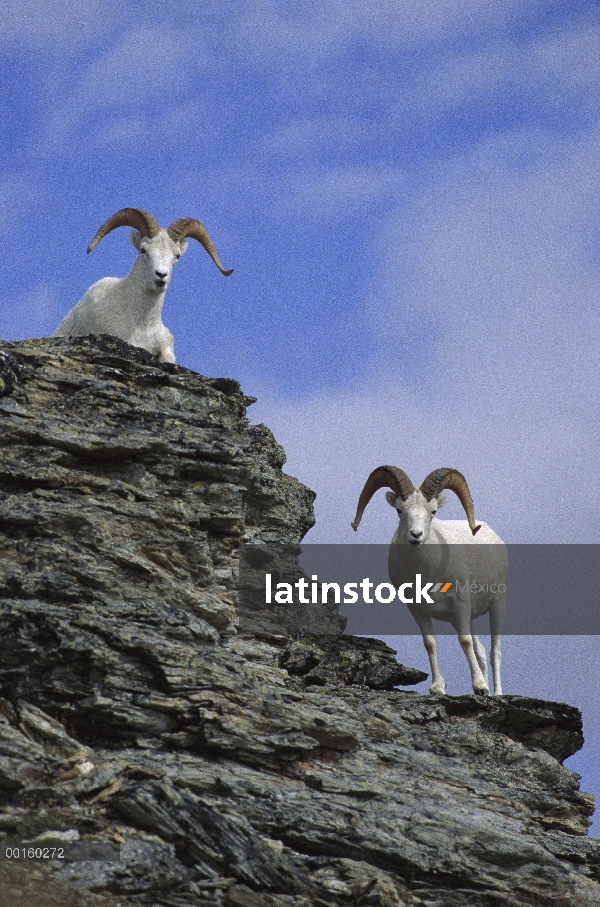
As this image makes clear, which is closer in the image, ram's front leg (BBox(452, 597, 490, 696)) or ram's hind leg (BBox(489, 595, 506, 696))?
ram's front leg (BBox(452, 597, 490, 696))

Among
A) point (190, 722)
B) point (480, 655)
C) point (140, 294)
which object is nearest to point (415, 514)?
point (480, 655)

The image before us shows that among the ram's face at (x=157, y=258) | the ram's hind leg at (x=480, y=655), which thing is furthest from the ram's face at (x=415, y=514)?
the ram's face at (x=157, y=258)

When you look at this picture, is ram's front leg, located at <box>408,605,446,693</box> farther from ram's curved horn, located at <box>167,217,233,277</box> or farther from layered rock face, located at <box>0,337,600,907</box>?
ram's curved horn, located at <box>167,217,233,277</box>

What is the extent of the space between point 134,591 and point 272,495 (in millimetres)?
5137

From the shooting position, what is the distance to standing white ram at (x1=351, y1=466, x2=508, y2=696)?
1934cm

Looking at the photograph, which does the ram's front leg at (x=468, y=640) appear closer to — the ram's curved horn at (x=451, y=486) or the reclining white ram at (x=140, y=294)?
the ram's curved horn at (x=451, y=486)

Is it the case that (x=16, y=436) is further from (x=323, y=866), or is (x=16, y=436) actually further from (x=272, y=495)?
(x=323, y=866)

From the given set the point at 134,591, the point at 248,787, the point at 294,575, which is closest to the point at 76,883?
the point at 248,787

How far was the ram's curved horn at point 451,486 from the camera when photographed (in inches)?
773

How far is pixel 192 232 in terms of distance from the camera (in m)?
20.5

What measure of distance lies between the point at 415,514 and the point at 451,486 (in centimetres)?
145

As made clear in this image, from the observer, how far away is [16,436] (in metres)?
15.7

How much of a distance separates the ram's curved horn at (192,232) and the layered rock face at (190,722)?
115 inches

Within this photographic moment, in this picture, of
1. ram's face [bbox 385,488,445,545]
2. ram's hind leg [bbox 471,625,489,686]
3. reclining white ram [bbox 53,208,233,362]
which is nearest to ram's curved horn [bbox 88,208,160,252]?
reclining white ram [bbox 53,208,233,362]
